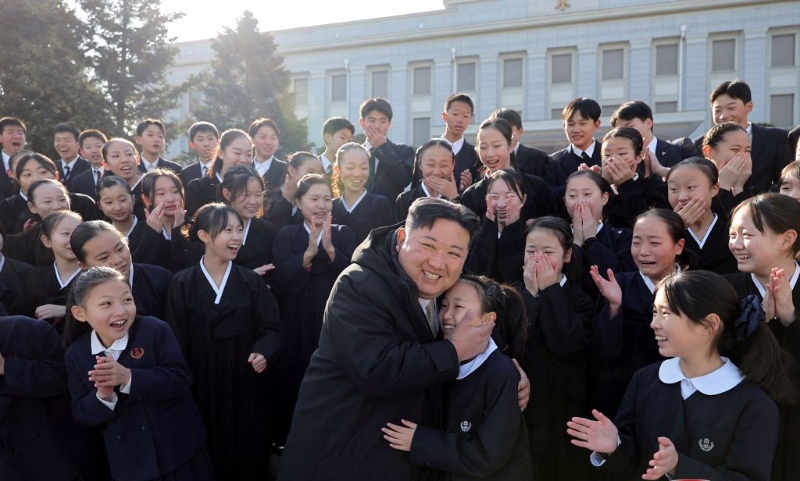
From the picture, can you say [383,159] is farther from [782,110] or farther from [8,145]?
[782,110]

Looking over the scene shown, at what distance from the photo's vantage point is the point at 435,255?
271cm

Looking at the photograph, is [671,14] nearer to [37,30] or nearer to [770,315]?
[37,30]

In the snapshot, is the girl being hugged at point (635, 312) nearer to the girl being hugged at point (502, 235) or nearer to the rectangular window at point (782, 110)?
the girl being hugged at point (502, 235)

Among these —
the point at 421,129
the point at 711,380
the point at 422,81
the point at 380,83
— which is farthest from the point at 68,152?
the point at 380,83

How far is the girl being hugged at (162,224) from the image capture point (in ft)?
16.6

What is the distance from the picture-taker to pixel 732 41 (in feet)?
111

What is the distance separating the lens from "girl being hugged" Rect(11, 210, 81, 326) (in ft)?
15.1

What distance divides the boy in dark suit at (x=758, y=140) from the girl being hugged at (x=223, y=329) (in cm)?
415

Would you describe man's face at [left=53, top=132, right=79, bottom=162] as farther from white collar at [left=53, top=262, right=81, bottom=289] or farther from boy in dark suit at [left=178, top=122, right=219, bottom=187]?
white collar at [left=53, top=262, right=81, bottom=289]

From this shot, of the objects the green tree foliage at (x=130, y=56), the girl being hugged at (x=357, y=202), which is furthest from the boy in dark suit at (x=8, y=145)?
the green tree foliage at (x=130, y=56)

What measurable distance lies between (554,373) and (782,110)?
3490 cm

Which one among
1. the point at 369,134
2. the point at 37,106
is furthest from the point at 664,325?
the point at 37,106

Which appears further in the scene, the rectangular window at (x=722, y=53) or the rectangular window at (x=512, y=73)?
the rectangular window at (x=512, y=73)

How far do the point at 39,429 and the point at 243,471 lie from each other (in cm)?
134
